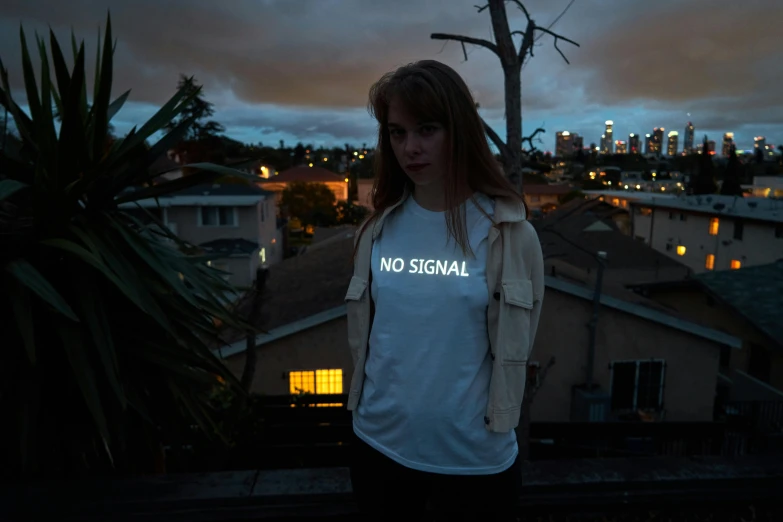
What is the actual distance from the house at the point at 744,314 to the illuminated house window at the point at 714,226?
13.4 meters

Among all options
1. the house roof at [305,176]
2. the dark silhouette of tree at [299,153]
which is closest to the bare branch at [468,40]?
the house roof at [305,176]

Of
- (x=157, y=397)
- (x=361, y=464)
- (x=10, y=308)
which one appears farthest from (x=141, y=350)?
(x=361, y=464)

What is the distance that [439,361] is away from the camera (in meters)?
1.48

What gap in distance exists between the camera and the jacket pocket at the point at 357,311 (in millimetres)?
1682

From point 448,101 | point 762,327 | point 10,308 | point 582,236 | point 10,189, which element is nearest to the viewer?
point 448,101

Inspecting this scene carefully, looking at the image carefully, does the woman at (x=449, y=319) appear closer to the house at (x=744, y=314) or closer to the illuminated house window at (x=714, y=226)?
the house at (x=744, y=314)

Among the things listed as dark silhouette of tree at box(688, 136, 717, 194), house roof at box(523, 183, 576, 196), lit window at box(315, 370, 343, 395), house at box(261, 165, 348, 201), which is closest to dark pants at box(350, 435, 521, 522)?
→ lit window at box(315, 370, 343, 395)

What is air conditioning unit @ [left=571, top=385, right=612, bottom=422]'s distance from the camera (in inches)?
372

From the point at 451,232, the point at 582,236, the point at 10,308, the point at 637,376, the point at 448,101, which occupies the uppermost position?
the point at 448,101

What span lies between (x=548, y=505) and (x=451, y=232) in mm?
1279

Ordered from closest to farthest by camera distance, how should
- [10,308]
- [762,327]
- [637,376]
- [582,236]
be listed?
1. [10,308]
2. [637,376]
3. [762,327]
4. [582,236]

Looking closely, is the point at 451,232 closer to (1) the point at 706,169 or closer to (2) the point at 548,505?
(2) the point at 548,505

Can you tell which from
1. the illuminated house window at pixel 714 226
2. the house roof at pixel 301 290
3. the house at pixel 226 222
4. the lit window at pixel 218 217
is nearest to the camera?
the house roof at pixel 301 290

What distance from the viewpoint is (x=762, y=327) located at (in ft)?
39.4
